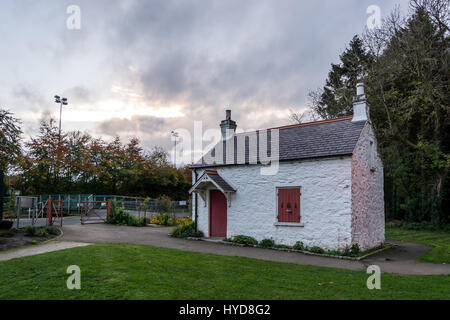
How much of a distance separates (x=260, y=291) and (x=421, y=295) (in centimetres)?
302

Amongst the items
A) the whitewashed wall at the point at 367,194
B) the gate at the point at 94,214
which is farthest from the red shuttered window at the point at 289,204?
the gate at the point at 94,214

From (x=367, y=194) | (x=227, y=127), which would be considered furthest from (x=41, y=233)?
(x=367, y=194)

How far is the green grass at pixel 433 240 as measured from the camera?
34.6ft

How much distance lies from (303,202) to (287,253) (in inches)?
78.3

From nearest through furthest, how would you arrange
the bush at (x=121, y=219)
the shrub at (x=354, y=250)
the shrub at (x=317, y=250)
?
the shrub at (x=354, y=250), the shrub at (x=317, y=250), the bush at (x=121, y=219)

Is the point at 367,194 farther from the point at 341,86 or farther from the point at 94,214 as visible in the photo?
the point at 341,86

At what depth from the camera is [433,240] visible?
1608cm

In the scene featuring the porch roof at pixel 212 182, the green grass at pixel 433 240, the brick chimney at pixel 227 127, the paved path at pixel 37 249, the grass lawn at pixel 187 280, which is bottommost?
the green grass at pixel 433 240

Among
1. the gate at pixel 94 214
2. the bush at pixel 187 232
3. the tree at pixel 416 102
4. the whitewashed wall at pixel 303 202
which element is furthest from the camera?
the gate at pixel 94 214

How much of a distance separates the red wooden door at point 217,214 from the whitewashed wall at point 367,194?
5512 mm

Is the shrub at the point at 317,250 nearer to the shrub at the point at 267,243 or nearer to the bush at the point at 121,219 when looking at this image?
the shrub at the point at 267,243

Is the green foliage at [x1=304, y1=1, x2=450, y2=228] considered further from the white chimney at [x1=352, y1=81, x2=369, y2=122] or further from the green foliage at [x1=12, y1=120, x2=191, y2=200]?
the green foliage at [x1=12, y1=120, x2=191, y2=200]

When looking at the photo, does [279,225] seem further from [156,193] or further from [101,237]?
[156,193]
